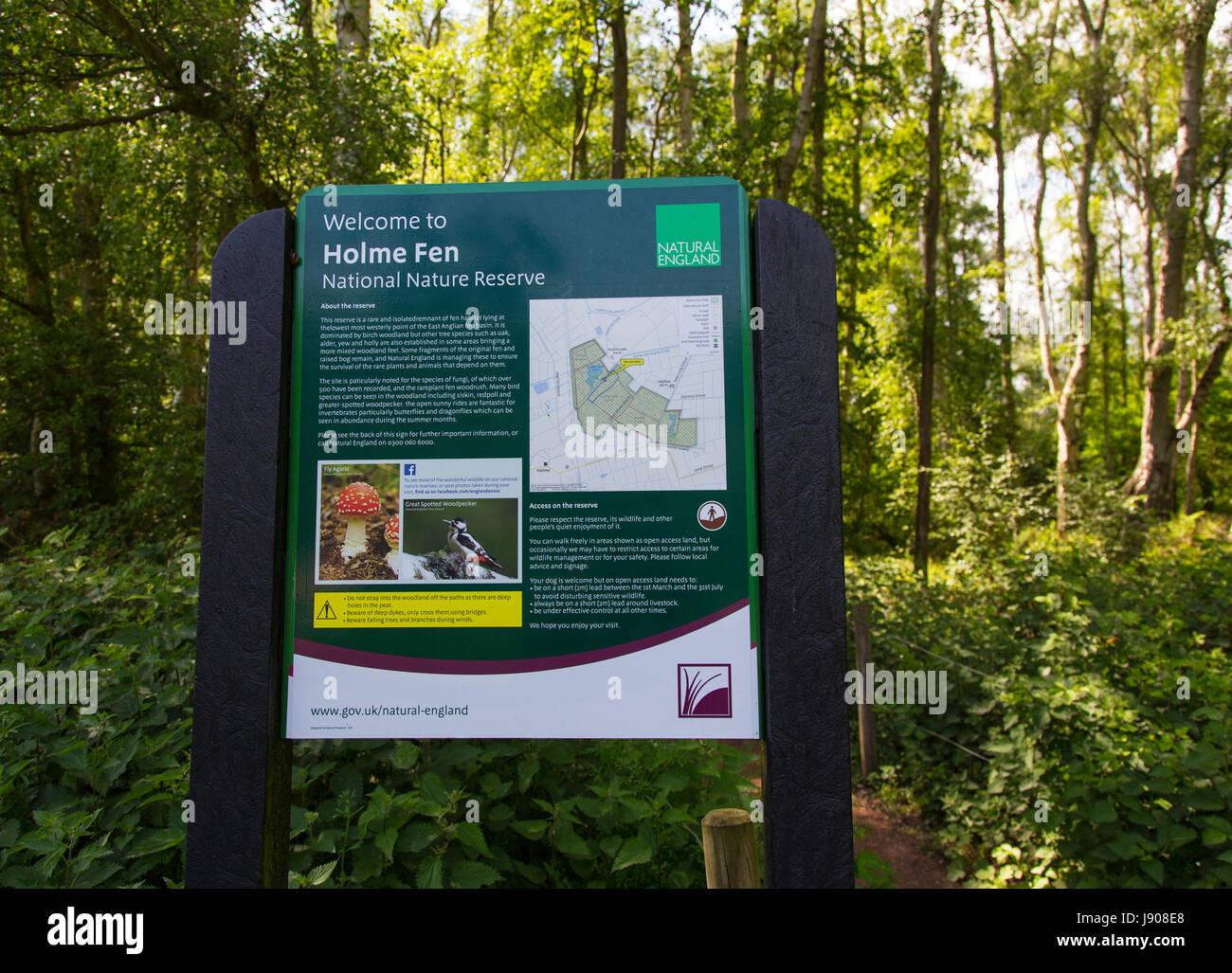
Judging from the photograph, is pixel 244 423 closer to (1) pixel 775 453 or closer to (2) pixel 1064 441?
(1) pixel 775 453

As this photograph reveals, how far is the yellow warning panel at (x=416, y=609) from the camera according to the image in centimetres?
220

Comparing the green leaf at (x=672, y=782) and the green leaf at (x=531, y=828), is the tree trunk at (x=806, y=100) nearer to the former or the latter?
the green leaf at (x=672, y=782)

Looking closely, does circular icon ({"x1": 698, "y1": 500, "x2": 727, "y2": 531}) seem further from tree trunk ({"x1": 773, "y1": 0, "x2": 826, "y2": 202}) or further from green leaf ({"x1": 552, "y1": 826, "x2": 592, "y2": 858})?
tree trunk ({"x1": 773, "y1": 0, "x2": 826, "y2": 202})

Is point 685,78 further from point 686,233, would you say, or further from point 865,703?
point 686,233

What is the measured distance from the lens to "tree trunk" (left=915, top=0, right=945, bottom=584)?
14383 millimetres

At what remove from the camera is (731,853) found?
2.26 metres

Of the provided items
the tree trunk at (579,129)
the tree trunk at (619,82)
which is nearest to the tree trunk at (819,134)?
the tree trunk at (619,82)

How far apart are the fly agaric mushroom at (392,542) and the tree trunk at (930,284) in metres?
13.0

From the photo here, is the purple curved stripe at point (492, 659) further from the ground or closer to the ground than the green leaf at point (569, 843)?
further from the ground

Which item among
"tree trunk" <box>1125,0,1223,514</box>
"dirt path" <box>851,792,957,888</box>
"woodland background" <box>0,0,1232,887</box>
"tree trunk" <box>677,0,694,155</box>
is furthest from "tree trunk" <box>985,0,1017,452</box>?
"dirt path" <box>851,792,957,888</box>

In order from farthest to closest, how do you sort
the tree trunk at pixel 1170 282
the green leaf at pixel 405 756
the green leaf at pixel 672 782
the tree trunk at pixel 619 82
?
the tree trunk at pixel 1170 282 → the tree trunk at pixel 619 82 → the green leaf at pixel 672 782 → the green leaf at pixel 405 756

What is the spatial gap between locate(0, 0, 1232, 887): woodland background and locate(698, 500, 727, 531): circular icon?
1307 millimetres

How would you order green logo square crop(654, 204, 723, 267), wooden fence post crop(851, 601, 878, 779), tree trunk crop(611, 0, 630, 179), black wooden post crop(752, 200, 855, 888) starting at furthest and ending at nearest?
tree trunk crop(611, 0, 630, 179)
wooden fence post crop(851, 601, 878, 779)
green logo square crop(654, 204, 723, 267)
black wooden post crop(752, 200, 855, 888)
